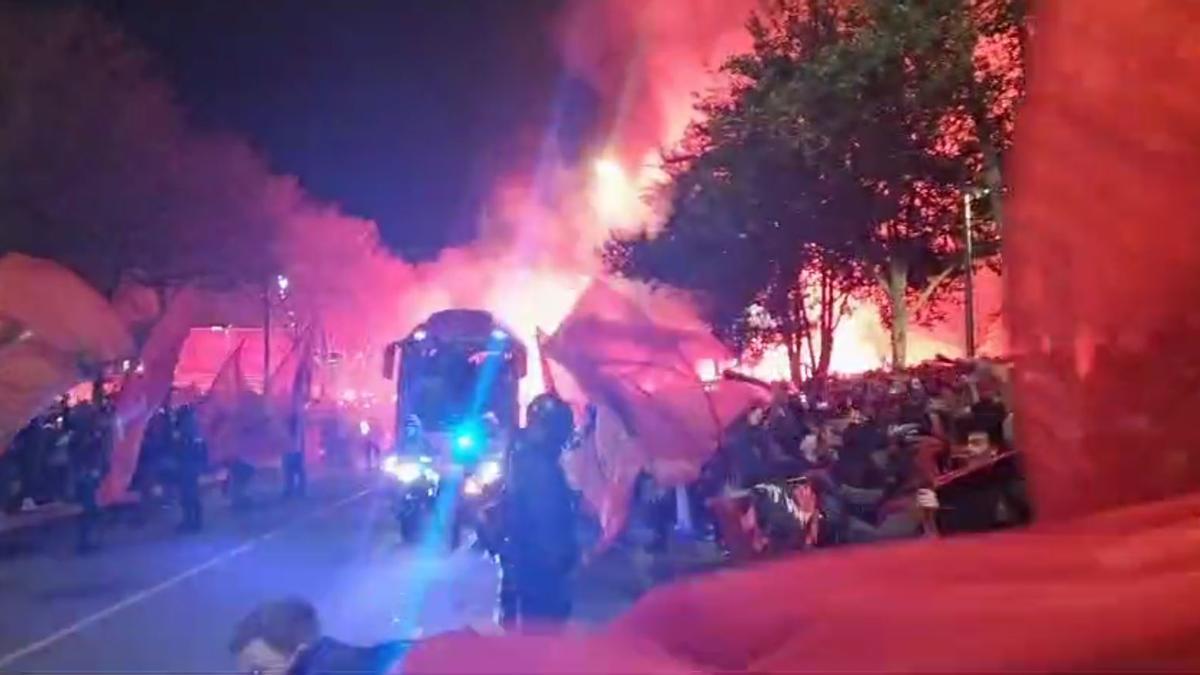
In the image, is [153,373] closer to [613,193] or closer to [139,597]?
[139,597]

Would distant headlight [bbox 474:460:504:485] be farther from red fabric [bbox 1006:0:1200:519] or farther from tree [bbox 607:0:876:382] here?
red fabric [bbox 1006:0:1200:519]

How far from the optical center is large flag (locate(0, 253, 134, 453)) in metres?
4.76

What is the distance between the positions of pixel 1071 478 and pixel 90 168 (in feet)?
86.7

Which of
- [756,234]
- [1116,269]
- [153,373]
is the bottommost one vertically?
[1116,269]

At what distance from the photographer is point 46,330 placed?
4793 mm

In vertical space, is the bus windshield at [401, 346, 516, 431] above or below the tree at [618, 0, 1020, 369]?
below

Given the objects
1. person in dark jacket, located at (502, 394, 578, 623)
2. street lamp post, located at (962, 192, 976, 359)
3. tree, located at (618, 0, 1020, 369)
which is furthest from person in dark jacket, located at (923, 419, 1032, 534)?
street lamp post, located at (962, 192, 976, 359)

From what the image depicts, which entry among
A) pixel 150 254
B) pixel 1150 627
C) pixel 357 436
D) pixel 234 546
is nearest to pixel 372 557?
pixel 234 546

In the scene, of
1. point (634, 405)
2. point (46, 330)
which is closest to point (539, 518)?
point (46, 330)

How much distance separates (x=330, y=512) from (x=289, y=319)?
17.0 m

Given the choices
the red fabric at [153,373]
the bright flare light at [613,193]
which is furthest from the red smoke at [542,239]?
the red fabric at [153,373]

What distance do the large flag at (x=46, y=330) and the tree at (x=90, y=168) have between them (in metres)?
18.6

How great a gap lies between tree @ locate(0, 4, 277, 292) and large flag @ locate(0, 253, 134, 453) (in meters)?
18.6

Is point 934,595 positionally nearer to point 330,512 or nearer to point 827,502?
point 827,502
